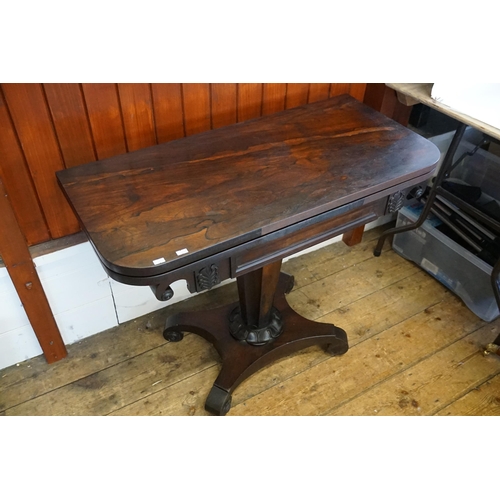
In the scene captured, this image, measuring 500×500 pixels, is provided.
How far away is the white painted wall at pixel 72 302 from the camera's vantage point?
1.64 metres

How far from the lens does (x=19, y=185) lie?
1446 mm

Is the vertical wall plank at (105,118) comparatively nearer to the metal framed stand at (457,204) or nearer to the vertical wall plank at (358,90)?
the vertical wall plank at (358,90)

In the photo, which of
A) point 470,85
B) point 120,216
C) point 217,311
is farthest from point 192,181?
point 470,85

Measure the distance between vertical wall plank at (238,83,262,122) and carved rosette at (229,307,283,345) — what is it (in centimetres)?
71

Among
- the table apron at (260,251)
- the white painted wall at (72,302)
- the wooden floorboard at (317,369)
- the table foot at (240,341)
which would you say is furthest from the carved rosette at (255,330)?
the table apron at (260,251)

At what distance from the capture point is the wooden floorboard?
1.72m

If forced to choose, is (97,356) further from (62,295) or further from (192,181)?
(192,181)

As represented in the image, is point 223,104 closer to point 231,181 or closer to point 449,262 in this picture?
point 231,181

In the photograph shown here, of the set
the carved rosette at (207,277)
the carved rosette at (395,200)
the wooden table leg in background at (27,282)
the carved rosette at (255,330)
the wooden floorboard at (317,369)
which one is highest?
the carved rosette at (395,200)

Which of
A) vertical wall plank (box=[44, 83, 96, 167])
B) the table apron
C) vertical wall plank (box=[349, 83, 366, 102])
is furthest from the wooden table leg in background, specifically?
vertical wall plank (box=[349, 83, 366, 102])

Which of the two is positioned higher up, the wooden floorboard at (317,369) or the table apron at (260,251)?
the table apron at (260,251)

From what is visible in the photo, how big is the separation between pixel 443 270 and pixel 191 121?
1.25 meters

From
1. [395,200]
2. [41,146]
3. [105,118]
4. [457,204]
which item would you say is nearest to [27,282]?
[41,146]

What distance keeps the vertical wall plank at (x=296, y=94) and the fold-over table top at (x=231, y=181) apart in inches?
6.1
